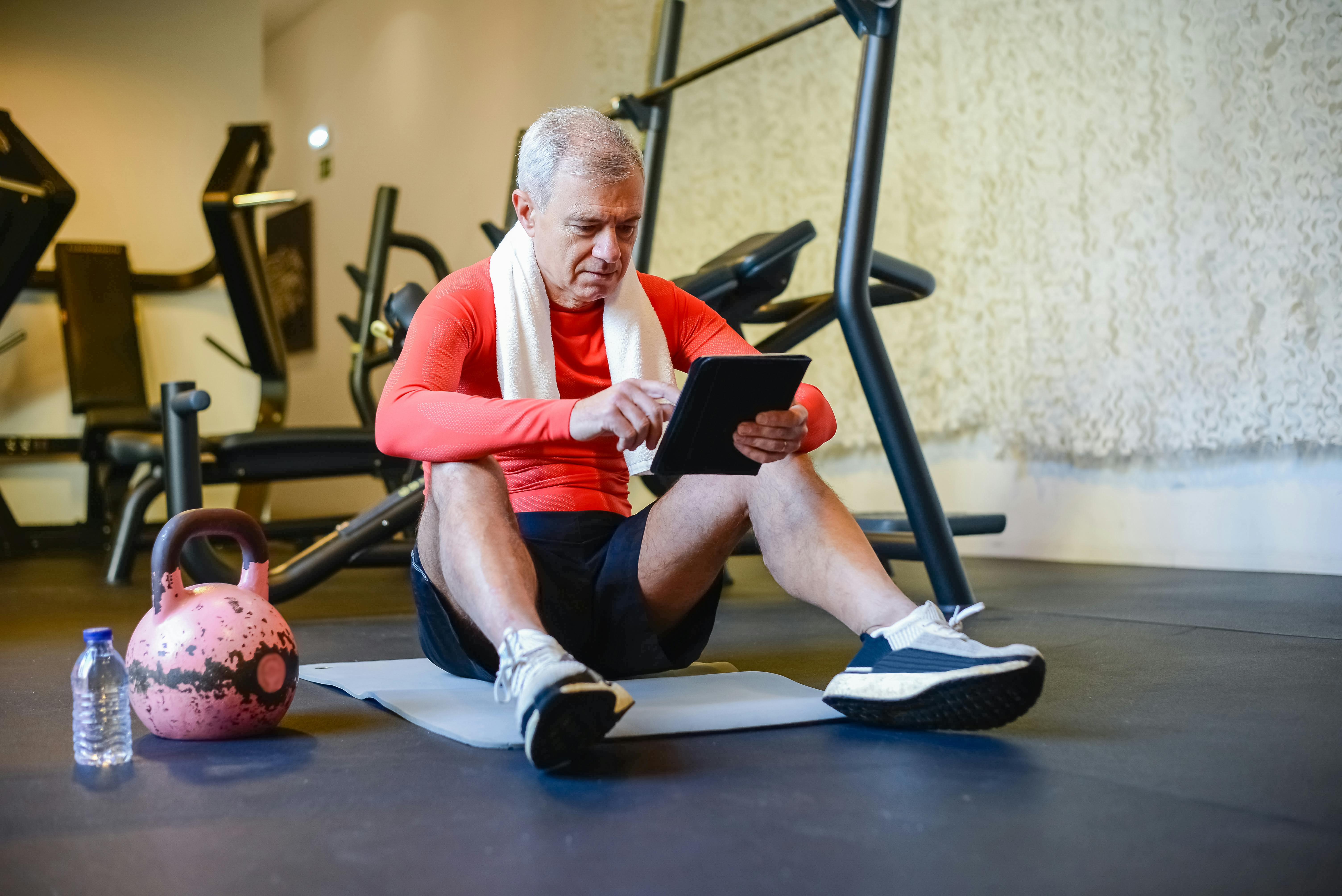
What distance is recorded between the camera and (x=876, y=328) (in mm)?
2195

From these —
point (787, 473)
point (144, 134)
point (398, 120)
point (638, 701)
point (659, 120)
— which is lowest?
point (638, 701)

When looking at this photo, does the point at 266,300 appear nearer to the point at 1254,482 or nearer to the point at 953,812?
the point at 1254,482

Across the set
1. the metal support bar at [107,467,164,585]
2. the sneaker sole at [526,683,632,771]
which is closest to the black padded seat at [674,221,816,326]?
the sneaker sole at [526,683,632,771]

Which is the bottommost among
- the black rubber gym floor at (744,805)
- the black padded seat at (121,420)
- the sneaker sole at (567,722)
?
the black rubber gym floor at (744,805)

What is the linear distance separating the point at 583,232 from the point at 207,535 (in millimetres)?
654

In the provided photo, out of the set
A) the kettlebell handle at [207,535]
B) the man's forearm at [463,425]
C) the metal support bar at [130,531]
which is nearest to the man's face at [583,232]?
the man's forearm at [463,425]

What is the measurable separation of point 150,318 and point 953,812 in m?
5.56

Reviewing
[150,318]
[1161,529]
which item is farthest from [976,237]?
[150,318]

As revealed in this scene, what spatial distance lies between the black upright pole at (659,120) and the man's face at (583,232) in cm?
148

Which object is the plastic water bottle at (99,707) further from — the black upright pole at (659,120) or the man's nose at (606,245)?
the black upright pole at (659,120)

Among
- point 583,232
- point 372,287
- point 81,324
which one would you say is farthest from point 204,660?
point 81,324

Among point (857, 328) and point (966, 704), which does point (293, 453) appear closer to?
point (857, 328)

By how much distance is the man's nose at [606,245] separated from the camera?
154 centimetres

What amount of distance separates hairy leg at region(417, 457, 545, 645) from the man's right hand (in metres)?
0.15
